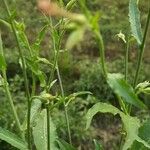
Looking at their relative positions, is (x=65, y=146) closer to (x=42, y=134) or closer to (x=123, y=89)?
(x=42, y=134)

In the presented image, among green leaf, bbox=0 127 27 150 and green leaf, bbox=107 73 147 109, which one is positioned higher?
Answer: green leaf, bbox=107 73 147 109

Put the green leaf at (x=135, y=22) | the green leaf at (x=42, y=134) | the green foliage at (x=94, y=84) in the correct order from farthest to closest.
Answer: the green foliage at (x=94, y=84) < the green leaf at (x=42, y=134) < the green leaf at (x=135, y=22)

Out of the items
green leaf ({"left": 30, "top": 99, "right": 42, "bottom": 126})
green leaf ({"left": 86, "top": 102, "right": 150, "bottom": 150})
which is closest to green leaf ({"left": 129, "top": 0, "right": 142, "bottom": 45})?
green leaf ({"left": 86, "top": 102, "right": 150, "bottom": 150})

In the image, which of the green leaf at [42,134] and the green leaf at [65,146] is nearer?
the green leaf at [65,146]

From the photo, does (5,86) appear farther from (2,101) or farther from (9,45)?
(9,45)

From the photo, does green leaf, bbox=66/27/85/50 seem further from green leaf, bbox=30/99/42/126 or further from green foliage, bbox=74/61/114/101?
green foliage, bbox=74/61/114/101

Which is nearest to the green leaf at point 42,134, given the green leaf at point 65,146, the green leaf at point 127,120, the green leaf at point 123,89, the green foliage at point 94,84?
the green leaf at point 65,146

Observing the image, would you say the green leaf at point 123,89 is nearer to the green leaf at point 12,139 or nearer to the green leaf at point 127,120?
the green leaf at point 127,120

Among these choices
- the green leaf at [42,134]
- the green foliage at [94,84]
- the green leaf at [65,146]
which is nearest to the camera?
the green leaf at [65,146]
